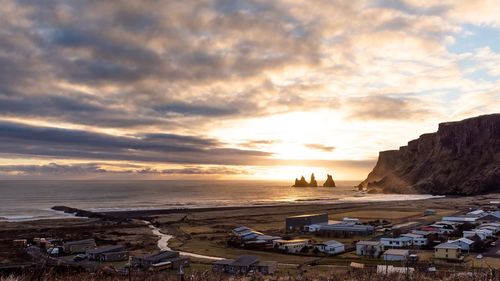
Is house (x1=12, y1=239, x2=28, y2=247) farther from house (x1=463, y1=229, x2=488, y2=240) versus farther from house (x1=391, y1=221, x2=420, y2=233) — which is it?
house (x1=463, y1=229, x2=488, y2=240)

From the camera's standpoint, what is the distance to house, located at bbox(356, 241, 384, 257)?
149 feet

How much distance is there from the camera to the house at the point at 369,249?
149 ft

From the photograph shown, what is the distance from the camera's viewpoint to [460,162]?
162 m

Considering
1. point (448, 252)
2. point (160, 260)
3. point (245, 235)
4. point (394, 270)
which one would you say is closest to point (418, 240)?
point (448, 252)

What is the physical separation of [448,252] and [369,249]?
7.70 metres

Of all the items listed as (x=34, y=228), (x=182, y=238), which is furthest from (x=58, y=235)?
(x=182, y=238)

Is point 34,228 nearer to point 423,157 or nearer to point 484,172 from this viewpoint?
point 484,172

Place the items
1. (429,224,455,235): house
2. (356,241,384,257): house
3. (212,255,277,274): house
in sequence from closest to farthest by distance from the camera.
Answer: (212,255,277,274): house → (356,241,384,257): house → (429,224,455,235): house

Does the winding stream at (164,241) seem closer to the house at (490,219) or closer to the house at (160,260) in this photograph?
the house at (160,260)

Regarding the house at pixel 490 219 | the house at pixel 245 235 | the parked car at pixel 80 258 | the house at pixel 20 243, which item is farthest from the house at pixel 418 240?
the house at pixel 20 243

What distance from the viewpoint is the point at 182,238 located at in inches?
2351

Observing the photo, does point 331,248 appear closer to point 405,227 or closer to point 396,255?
point 396,255

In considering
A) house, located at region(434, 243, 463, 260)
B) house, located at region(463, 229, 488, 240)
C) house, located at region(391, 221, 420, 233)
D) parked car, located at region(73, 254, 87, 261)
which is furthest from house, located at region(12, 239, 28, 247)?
house, located at region(463, 229, 488, 240)

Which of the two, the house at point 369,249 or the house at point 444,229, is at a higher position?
the house at point 444,229
